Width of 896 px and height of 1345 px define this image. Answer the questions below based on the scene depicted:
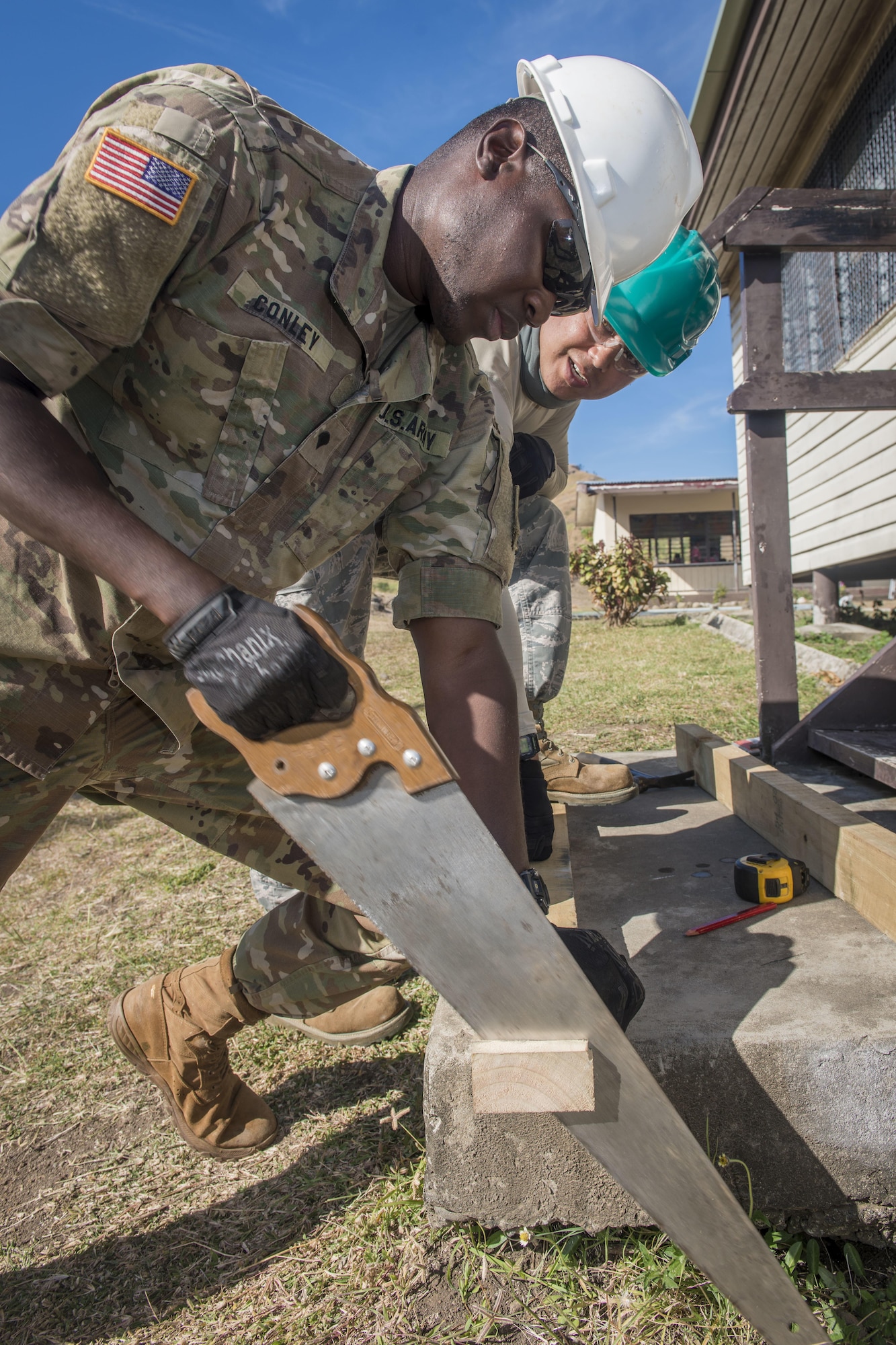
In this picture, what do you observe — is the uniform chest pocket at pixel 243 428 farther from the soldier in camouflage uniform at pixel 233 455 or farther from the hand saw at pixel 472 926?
the hand saw at pixel 472 926

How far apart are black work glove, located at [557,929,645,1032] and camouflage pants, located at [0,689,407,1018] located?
61 centimetres

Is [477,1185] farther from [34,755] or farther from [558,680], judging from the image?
[558,680]

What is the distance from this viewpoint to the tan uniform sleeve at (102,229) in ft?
4.17

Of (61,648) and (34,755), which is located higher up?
(61,648)

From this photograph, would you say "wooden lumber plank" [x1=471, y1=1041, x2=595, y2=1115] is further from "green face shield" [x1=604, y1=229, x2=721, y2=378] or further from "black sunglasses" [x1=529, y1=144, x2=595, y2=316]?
"green face shield" [x1=604, y1=229, x2=721, y2=378]

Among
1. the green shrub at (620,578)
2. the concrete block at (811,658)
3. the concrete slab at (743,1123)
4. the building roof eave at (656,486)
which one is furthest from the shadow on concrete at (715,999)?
the building roof eave at (656,486)

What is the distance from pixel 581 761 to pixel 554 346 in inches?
62.4

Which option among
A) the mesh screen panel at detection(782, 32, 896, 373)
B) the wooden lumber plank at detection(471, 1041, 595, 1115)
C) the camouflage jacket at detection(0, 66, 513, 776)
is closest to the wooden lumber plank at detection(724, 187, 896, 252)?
the camouflage jacket at detection(0, 66, 513, 776)

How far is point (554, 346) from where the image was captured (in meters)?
2.97

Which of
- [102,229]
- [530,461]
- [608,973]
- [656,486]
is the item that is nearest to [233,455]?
[102,229]

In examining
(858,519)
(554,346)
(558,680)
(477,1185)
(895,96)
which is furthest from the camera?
(858,519)

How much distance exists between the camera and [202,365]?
1.50 m

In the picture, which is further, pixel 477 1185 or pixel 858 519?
pixel 858 519

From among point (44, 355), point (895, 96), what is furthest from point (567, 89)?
point (895, 96)
